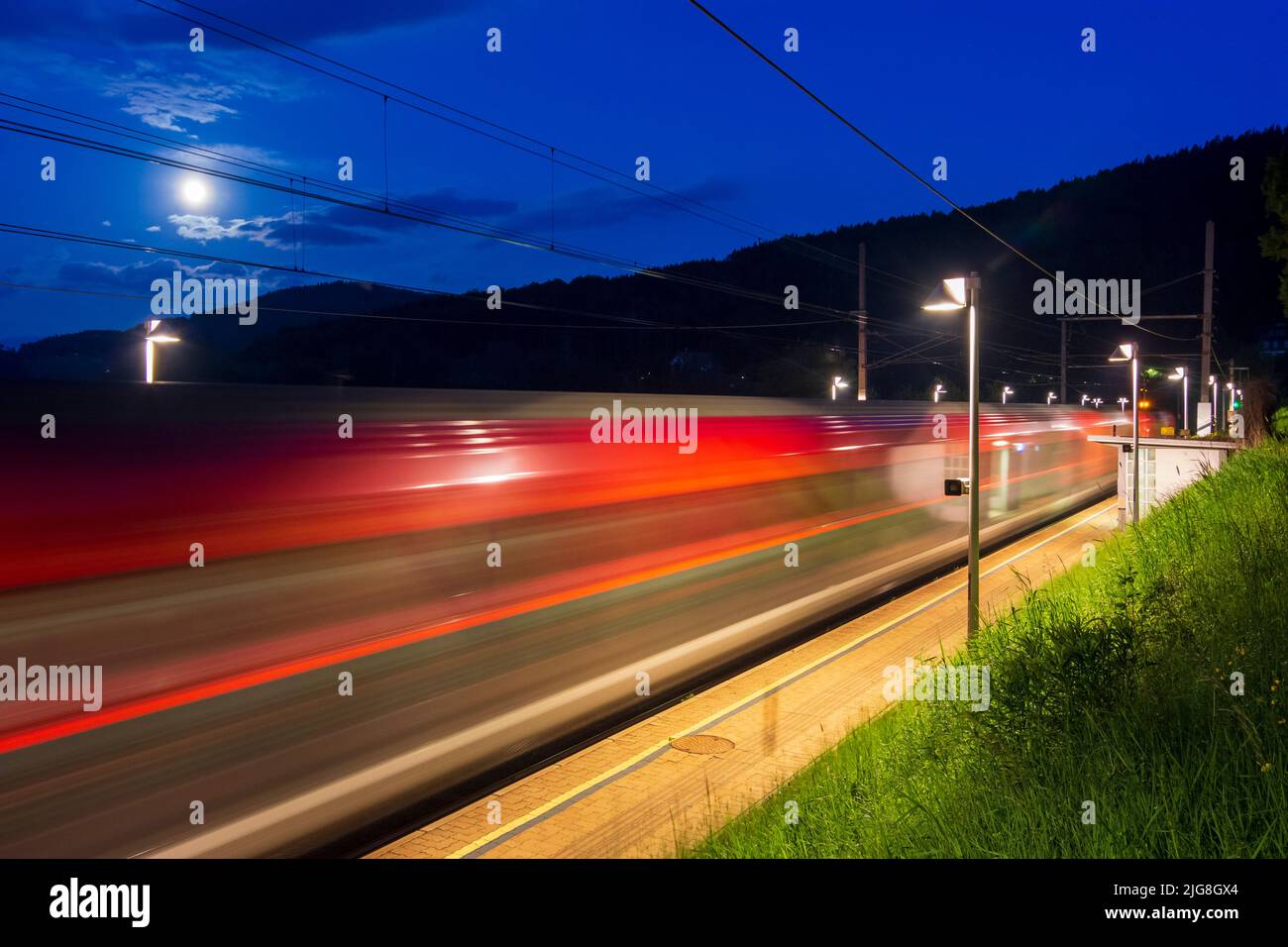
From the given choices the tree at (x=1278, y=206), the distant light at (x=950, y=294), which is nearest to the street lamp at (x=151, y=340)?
the distant light at (x=950, y=294)

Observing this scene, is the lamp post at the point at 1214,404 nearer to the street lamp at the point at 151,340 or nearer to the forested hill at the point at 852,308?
the forested hill at the point at 852,308

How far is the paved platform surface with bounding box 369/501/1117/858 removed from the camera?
19.2 feet

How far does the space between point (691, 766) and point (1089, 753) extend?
2985 mm

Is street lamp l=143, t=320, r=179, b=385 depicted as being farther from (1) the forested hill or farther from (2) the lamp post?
(2) the lamp post

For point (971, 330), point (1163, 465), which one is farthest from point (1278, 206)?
point (971, 330)

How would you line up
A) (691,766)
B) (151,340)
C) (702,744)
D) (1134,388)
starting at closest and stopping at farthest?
(691,766) → (702,744) → (151,340) → (1134,388)

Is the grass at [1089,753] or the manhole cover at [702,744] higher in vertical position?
the grass at [1089,753]

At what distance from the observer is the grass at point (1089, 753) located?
441 cm

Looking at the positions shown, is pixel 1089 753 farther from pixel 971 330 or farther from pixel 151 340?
pixel 151 340

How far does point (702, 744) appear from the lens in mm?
7586

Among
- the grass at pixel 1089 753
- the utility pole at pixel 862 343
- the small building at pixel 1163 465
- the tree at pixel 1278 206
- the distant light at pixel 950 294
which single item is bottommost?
the grass at pixel 1089 753

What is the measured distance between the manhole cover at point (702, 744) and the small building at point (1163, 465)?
52.1 feet
